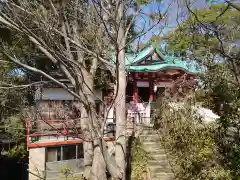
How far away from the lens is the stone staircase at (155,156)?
8.71 metres

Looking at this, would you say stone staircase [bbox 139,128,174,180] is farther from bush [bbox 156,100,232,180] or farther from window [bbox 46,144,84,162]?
window [bbox 46,144,84,162]

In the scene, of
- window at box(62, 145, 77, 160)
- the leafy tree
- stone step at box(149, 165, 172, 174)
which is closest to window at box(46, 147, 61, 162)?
window at box(62, 145, 77, 160)

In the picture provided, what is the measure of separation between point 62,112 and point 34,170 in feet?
9.40

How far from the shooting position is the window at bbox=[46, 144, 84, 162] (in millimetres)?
10258

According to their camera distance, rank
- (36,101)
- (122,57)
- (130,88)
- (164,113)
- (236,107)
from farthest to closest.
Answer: (130,88), (36,101), (164,113), (236,107), (122,57)

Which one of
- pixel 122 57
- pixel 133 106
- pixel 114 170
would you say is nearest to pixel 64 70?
pixel 122 57

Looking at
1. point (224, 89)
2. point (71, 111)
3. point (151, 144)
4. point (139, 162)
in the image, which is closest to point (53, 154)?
point (71, 111)

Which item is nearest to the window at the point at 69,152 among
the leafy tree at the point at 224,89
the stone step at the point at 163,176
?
the stone step at the point at 163,176

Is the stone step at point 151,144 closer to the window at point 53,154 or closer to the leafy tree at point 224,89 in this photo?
the leafy tree at point 224,89

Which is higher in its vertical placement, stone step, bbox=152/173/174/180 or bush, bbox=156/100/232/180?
bush, bbox=156/100/232/180

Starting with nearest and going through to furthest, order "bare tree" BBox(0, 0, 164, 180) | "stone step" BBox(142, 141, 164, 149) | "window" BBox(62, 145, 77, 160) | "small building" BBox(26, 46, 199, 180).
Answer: "bare tree" BBox(0, 0, 164, 180), "small building" BBox(26, 46, 199, 180), "stone step" BBox(142, 141, 164, 149), "window" BBox(62, 145, 77, 160)

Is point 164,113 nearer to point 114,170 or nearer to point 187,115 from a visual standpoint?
point 187,115

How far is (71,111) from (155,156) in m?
4.61

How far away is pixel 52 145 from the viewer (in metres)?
10.1
